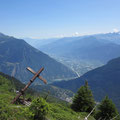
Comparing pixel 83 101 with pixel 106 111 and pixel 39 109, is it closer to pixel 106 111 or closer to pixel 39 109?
pixel 106 111

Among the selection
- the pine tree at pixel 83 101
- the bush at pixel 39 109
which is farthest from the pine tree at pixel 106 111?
the bush at pixel 39 109

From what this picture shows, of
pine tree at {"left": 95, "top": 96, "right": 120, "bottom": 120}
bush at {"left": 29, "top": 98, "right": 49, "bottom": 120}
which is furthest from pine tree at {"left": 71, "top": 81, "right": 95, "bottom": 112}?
bush at {"left": 29, "top": 98, "right": 49, "bottom": 120}

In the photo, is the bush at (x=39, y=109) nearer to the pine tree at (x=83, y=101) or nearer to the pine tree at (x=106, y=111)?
the pine tree at (x=83, y=101)

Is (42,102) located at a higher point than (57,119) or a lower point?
higher

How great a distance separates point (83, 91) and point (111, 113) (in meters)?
9.25


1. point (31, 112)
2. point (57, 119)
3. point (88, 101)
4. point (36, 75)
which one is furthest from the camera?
A: point (88, 101)

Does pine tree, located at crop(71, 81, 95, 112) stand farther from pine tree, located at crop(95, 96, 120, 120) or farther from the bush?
the bush

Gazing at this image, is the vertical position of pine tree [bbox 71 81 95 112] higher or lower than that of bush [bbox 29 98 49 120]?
lower

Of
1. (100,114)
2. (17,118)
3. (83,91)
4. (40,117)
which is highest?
(40,117)

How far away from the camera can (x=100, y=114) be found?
37094 mm

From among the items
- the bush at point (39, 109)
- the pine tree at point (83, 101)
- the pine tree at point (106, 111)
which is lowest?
the pine tree at point (106, 111)

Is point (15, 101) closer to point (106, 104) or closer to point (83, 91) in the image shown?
point (83, 91)

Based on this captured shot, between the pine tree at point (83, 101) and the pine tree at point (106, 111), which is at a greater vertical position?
the pine tree at point (83, 101)

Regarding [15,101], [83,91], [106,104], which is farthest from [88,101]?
[15,101]
